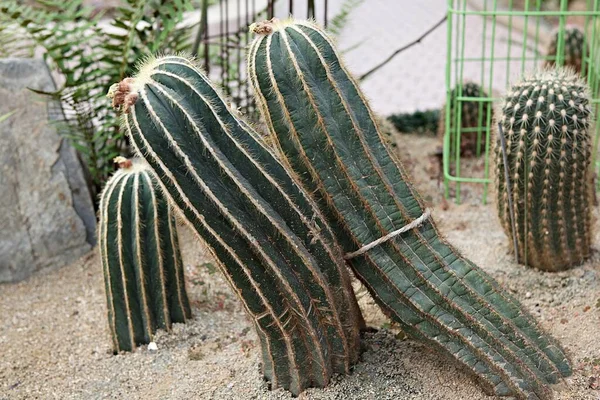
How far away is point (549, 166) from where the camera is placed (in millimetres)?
3115

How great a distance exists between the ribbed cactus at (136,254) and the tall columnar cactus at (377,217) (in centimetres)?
85

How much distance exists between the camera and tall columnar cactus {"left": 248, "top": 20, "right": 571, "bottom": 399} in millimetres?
2291

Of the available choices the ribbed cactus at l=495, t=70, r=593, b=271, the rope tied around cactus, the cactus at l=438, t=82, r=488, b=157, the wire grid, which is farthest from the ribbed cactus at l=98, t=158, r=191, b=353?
the cactus at l=438, t=82, r=488, b=157

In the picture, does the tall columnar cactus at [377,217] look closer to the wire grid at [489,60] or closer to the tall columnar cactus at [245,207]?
the tall columnar cactus at [245,207]

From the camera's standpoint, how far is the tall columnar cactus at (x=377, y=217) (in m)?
2.29

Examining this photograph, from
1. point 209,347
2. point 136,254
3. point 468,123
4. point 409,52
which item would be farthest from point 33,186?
point 409,52

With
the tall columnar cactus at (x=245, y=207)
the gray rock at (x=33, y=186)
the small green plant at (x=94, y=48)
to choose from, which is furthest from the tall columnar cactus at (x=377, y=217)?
the gray rock at (x=33, y=186)

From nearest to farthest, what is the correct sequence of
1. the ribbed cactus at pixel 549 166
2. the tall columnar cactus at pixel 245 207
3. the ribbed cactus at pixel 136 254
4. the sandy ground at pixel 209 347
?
the tall columnar cactus at pixel 245 207 < the sandy ground at pixel 209 347 < the ribbed cactus at pixel 136 254 < the ribbed cactus at pixel 549 166

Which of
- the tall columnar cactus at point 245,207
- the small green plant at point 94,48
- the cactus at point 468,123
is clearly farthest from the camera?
the cactus at point 468,123

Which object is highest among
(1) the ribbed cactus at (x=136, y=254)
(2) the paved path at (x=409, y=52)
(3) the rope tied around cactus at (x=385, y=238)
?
(3) the rope tied around cactus at (x=385, y=238)

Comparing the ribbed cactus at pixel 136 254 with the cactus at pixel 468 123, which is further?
the cactus at pixel 468 123

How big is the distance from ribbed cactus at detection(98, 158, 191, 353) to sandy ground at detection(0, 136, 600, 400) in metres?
0.11

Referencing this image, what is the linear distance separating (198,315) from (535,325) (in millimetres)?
1495

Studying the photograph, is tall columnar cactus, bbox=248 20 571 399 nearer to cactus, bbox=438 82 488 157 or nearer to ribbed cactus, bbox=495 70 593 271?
ribbed cactus, bbox=495 70 593 271
